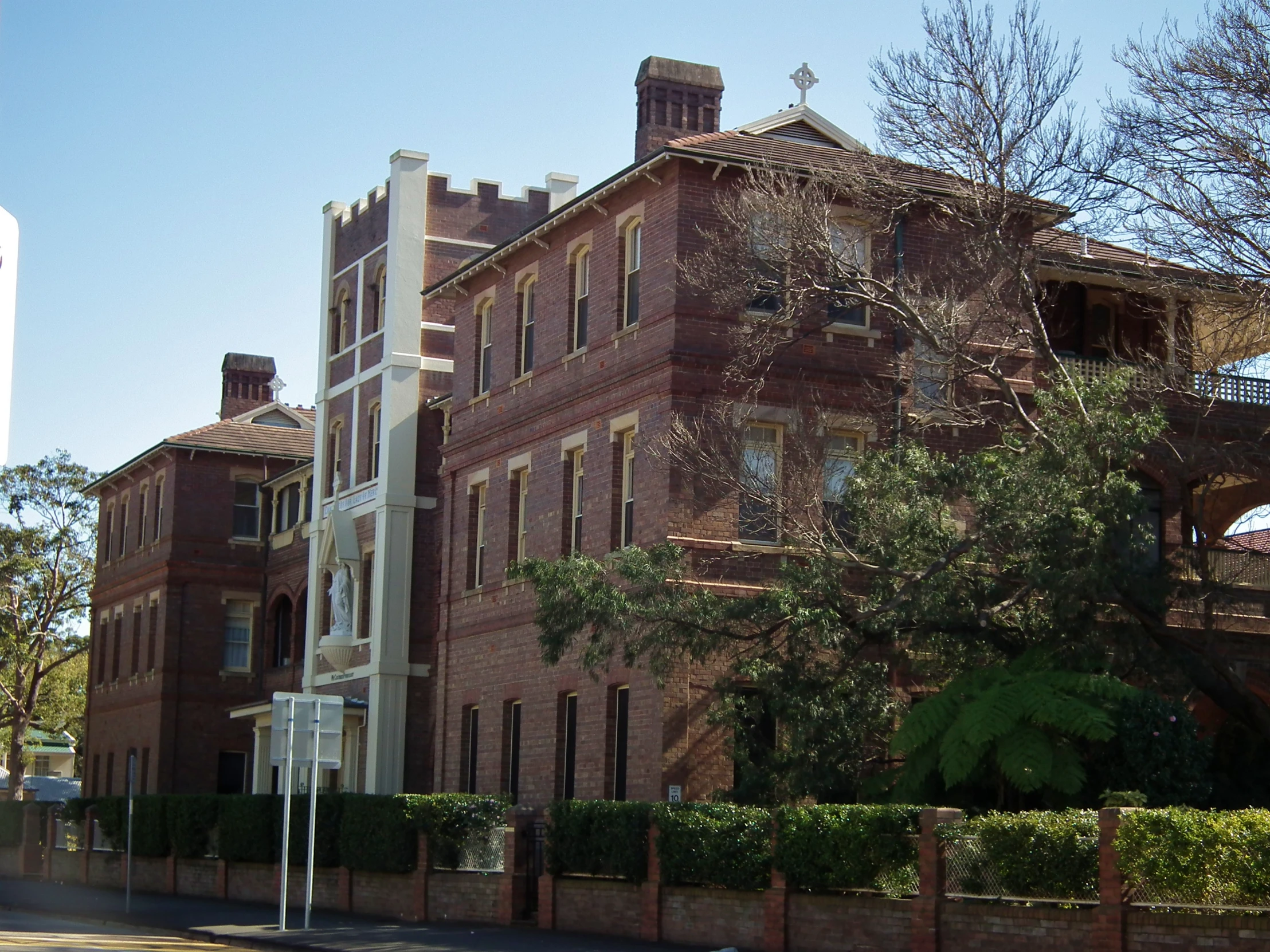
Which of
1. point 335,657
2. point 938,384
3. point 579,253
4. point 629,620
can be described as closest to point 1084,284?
point 938,384

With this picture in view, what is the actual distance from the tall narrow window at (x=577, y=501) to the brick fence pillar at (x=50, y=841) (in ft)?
65.6

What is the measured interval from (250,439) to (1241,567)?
31363 millimetres

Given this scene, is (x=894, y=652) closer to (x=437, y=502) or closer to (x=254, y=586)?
(x=437, y=502)

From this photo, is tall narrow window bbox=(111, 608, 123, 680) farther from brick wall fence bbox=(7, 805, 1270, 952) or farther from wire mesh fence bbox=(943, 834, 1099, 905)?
wire mesh fence bbox=(943, 834, 1099, 905)

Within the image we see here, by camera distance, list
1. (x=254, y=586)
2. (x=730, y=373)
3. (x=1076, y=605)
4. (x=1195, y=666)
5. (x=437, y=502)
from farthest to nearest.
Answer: (x=254, y=586) < (x=437, y=502) < (x=730, y=373) < (x=1195, y=666) < (x=1076, y=605)

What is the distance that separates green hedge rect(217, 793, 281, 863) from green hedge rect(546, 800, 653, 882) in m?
8.69

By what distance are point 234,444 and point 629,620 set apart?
30.6m

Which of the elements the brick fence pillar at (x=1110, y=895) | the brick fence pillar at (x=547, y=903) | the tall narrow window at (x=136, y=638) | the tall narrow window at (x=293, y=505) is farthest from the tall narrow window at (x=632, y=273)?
the tall narrow window at (x=136, y=638)

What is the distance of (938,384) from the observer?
83.6 feet

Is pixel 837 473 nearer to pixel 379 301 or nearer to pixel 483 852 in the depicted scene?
pixel 483 852

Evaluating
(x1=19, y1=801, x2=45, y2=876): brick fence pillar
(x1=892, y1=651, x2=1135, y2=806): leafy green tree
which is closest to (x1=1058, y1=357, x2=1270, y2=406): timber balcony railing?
(x1=892, y1=651, x2=1135, y2=806): leafy green tree

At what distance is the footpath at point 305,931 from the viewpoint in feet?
73.2

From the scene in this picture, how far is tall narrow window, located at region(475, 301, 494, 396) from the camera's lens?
3503cm

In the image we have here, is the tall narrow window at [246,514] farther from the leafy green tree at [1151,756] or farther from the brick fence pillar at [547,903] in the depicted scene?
the leafy green tree at [1151,756]
